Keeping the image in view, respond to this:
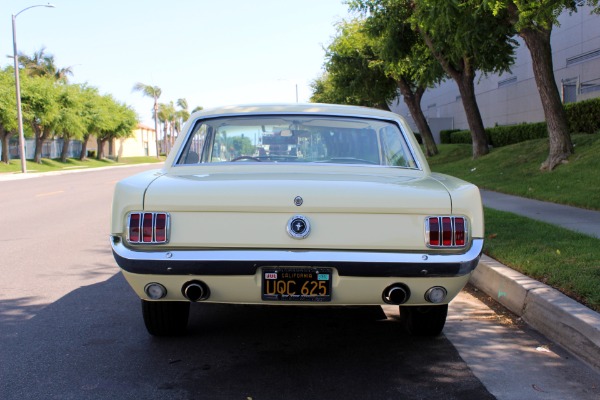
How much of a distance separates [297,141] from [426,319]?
1684mm

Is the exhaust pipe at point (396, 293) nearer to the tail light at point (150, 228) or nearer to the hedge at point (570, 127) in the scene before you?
the tail light at point (150, 228)

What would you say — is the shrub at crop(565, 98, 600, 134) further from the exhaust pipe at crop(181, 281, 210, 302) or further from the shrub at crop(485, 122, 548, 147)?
the exhaust pipe at crop(181, 281, 210, 302)

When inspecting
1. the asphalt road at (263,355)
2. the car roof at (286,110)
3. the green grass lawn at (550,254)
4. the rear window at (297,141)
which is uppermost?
the car roof at (286,110)

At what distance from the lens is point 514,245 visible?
7.16m

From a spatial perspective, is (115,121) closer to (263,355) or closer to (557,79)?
(557,79)

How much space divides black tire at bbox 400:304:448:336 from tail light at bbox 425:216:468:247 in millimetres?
866

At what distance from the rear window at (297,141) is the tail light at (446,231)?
1165 millimetres

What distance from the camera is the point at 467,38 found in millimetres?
16625

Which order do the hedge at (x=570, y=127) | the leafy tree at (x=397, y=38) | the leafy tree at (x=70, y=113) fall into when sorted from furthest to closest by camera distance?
the leafy tree at (x=70, y=113) < the leafy tree at (x=397, y=38) < the hedge at (x=570, y=127)

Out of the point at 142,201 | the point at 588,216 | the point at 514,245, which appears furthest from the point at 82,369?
the point at 588,216

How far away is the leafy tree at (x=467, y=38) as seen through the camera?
47.7ft

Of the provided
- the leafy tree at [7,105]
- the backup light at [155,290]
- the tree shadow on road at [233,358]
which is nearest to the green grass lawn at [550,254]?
the tree shadow on road at [233,358]

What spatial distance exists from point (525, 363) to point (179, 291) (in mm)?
2312

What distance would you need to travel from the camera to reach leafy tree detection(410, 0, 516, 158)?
47.7ft
